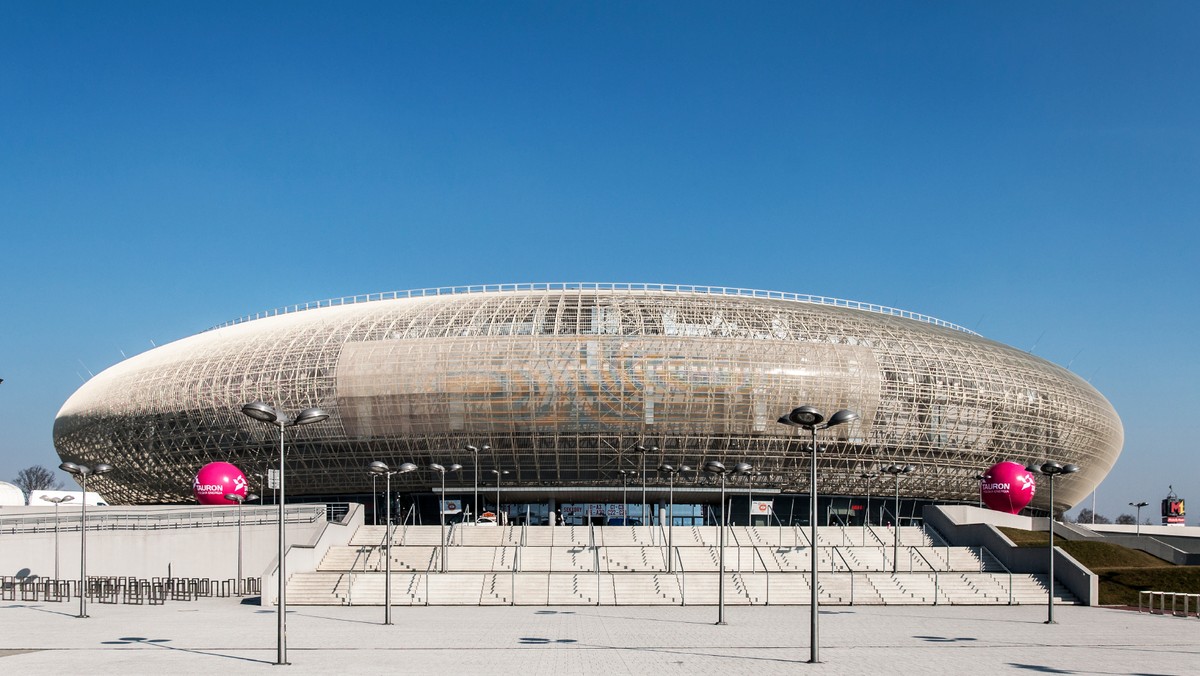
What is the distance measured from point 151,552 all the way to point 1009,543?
116ft

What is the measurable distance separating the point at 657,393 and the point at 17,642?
41502mm

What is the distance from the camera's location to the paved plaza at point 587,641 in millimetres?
Result: 21094

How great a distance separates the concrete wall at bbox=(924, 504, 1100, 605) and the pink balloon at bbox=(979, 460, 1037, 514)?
2.49 ft

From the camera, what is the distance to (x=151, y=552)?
47562 mm

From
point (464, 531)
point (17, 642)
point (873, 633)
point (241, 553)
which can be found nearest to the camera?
point (17, 642)

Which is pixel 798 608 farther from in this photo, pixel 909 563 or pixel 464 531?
pixel 464 531

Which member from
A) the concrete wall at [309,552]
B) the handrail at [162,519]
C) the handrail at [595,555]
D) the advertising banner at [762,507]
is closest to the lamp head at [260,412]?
the concrete wall at [309,552]

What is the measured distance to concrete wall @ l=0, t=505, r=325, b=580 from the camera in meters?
47.1

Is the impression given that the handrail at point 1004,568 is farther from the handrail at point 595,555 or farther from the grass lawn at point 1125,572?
the handrail at point 595,555

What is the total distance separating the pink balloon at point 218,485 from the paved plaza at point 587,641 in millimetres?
19563

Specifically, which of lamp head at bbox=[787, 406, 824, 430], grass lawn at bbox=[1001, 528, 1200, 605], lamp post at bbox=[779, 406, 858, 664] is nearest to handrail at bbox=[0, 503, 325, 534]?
lamp post at bbox=[779, 406, 858, 664]

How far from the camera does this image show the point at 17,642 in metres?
25.3

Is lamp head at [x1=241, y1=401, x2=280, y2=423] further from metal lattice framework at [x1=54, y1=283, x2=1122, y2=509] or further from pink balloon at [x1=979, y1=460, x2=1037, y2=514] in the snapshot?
pink balloon at [x1=979, y1=460, x2=1037, y2=514]

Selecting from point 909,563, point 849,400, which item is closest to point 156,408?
point 849,400
